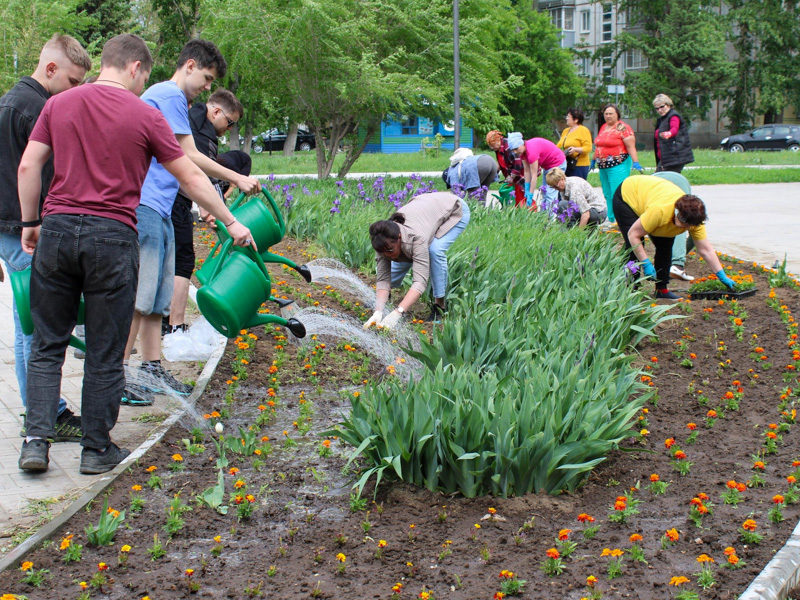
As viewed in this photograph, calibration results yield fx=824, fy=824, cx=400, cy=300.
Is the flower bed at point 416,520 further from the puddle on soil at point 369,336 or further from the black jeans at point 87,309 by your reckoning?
the puddle on soil at point 369,336

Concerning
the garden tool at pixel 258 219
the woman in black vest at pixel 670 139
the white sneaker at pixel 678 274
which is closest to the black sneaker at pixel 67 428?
the garden tool at pixel 258 219

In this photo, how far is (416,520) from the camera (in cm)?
299

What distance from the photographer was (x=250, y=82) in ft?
48.6

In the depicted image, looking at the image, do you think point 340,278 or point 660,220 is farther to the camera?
point 340,278

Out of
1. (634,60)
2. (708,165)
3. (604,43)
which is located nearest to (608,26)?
(634,60)

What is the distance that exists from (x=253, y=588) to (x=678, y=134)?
26.7 feet

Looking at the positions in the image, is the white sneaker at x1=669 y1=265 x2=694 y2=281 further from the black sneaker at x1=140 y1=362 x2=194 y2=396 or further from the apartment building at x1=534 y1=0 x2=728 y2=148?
the apartment building at x1=534 y1=0 x2=728 y2=148

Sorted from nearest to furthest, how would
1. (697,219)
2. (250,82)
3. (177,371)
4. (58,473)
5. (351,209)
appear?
(58,473) → (177,371) → (697,219) → (351,209) → (250,82)

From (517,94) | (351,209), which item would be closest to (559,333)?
(351,209)

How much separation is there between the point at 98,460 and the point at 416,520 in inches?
53.5

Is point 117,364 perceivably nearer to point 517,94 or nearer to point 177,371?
point 177,371

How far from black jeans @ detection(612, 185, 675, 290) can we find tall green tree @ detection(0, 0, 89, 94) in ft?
34.9

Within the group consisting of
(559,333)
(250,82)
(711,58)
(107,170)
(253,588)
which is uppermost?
(711,58)

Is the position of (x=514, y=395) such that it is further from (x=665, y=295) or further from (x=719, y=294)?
(x=719, y=294)
